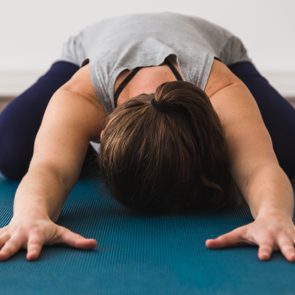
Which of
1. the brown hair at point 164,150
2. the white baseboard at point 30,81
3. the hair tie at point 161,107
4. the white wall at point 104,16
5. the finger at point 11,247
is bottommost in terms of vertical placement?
the white baseboard at point 30,81

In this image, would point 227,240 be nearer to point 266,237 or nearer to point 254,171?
point 266,237

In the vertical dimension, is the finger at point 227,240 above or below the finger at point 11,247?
below

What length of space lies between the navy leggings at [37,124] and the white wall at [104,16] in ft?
2.73

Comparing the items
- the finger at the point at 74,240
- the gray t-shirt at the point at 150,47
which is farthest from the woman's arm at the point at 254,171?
the finger at the point at 74,240

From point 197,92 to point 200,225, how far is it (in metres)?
0.28

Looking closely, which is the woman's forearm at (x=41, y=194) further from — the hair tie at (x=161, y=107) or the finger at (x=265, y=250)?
the finger at (x=265, y=250)

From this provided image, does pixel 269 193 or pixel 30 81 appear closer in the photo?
pixel 269 193

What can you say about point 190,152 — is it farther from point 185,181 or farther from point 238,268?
point 238,268

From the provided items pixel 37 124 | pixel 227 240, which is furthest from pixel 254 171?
pixel 37 124

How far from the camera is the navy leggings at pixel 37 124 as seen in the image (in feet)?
5.90

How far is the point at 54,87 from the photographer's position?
78.3 inches

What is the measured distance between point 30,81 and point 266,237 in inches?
77.9

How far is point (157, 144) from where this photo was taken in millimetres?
1235

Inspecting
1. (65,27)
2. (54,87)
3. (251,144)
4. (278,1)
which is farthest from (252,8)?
(251,144)
